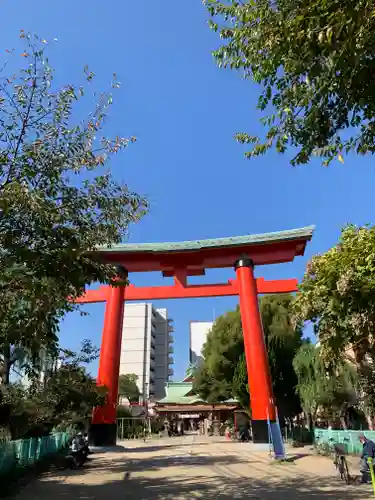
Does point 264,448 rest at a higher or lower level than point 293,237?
lower

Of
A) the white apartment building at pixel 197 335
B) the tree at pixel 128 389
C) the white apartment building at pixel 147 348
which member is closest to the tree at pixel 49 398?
the tree at pixel 128 389

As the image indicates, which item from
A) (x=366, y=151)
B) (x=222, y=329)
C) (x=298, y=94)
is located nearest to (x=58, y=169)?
(x=298, y=94)

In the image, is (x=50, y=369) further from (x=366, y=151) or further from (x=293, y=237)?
(x=293, y=237)

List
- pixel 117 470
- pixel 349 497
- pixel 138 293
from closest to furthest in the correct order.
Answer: pixel 349 497
pixel 117 470
pixel 138 293

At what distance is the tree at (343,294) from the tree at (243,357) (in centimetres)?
1013

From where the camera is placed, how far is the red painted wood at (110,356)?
17.9 meters

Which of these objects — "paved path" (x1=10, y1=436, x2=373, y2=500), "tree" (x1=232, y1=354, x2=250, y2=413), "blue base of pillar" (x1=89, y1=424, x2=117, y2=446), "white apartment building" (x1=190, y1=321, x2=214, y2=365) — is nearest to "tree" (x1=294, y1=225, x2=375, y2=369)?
"paved path" (x1=10, y1=436, x2=373, y2=500)

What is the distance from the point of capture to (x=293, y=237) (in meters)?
19.2

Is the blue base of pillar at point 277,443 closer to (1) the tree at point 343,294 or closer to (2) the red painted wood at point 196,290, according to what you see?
(1) the tree at point 343,294

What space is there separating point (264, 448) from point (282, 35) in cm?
1588

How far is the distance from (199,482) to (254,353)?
8.57 metres

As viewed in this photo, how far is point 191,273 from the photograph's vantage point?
840 inches

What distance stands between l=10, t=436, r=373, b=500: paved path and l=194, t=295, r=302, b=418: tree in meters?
7.88

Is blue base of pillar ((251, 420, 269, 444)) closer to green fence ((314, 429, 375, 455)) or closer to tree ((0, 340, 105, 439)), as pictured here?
green fence ((314, 429, 375, 455))
